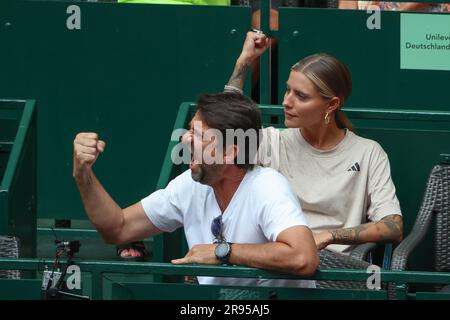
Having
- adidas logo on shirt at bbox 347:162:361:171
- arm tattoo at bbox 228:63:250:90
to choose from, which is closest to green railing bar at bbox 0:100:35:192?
arm tattoo at bbox 228:63:250:90

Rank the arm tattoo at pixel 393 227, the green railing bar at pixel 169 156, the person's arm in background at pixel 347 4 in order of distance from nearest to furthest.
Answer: the arm tattoo at pixel 393 227, the green railing bar at pixel 169 156, the person's arm in background at pixel 347 4

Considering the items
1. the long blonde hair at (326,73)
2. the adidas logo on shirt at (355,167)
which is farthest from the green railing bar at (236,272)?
the long blonde hair at (326,73)

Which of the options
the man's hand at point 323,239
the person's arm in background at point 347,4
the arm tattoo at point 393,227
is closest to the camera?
the man's hand at point 323,239

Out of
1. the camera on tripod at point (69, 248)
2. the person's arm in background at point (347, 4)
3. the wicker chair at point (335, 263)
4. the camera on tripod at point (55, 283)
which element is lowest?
the wicker chair at point (335, 263)

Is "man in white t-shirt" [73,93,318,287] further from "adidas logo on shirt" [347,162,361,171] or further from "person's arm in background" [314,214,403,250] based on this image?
"adidas logo on shirt" [347,162,361,171]

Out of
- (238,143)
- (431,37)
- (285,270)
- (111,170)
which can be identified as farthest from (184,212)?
(431,37)

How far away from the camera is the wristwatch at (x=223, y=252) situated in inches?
180

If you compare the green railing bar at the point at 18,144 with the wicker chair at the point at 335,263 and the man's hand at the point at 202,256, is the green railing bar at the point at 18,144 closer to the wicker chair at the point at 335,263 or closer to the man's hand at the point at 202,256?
the man's hand at the point at 202,256

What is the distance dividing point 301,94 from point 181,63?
140 cm

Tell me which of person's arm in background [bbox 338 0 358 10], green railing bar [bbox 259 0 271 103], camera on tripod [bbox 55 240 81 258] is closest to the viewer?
camera on tripod [bbox 55 240 81 258]

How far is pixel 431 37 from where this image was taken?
6.87 metres

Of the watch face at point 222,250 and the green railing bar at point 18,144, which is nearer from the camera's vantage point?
the watch face at point 222,250

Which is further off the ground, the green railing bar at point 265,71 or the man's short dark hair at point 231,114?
the green railing bar at point 265,71

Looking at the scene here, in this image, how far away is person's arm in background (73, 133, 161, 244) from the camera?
4770 millimetres
